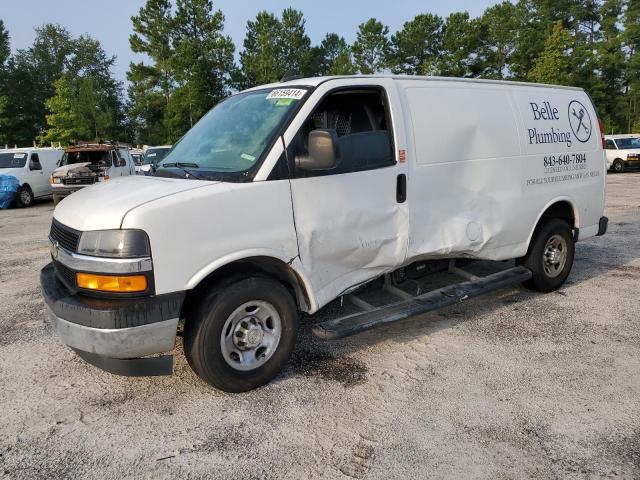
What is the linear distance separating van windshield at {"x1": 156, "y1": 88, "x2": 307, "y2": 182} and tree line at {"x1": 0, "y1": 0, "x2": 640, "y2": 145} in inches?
1700

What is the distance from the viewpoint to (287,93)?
150 inches

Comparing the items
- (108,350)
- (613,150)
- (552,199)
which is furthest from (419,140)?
(613,150)

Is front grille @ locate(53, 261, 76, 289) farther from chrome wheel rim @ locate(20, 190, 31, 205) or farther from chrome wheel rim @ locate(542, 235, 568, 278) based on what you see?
chrome wheel rim @ locate(20, 190, 31, 205)

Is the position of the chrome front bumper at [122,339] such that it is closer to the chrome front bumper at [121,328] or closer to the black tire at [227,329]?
the chrome front bumper at [121,328]

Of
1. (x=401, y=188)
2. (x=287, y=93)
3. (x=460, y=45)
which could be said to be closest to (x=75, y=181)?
(x=287, y=93)

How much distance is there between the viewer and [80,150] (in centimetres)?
1656

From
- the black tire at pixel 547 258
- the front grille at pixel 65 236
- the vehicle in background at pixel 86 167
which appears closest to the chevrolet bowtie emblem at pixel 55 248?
the front grille at pixel 65 236

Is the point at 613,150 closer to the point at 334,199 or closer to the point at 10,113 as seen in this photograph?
the point at 334,199

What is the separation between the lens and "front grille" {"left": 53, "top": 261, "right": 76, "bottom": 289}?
316cm

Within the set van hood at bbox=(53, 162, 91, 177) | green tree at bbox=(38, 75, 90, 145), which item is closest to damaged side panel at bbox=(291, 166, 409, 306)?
van hood at bbox=(53, 162, 91, 177)

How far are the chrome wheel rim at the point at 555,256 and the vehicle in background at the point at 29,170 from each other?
1635 centimetres

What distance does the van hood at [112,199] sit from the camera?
9.89 ft

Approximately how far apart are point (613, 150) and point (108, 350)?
2890 cm

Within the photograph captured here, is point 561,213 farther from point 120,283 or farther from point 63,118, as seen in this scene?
point 63,118
